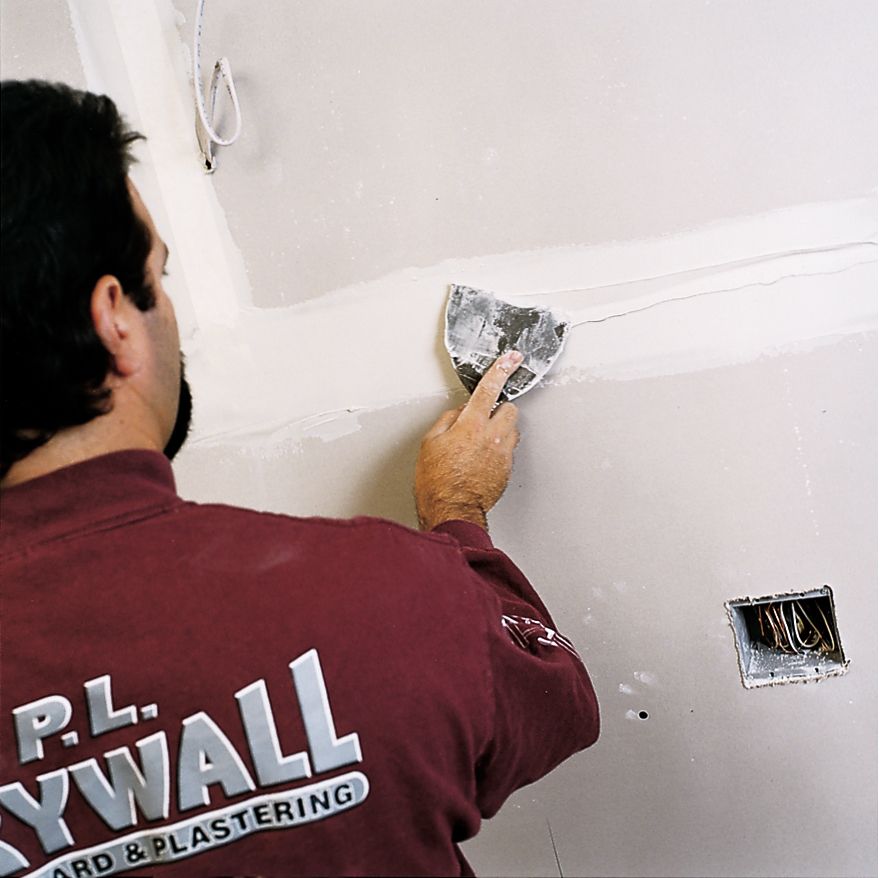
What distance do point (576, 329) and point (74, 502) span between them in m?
0.83

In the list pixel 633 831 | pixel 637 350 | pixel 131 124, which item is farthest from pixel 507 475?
pixel 131 124

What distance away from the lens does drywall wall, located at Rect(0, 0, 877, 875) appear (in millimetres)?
1361

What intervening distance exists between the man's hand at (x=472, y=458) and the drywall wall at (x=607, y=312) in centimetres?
8

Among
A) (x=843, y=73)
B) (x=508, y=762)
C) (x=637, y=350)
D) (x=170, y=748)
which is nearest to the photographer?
(x=170, y=748)

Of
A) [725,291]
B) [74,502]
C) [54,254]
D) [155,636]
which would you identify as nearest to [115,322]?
[54,254]

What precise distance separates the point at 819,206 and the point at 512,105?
0.50 meters

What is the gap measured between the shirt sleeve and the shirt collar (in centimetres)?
41

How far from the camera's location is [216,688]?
90 cm

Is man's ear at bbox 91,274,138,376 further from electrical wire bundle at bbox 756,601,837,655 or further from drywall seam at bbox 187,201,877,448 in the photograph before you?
electrical wire bundle at bbox 756,601,837,655

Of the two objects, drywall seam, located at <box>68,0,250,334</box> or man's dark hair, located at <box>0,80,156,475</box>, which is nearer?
man's dark hair, located at <box>0,80,156,475</box>

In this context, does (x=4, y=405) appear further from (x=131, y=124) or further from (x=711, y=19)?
(x=711, y=19)

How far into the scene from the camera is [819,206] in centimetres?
134

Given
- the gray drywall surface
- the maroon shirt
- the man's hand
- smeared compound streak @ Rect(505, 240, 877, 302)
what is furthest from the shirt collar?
the gray drywall surface

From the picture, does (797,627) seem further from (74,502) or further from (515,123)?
(74,502)
